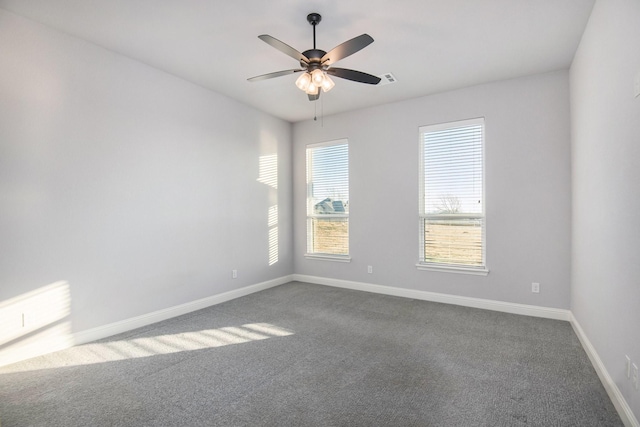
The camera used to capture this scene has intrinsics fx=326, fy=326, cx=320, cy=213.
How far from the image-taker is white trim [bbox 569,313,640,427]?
1.88 m

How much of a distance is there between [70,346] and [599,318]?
457 centimetres

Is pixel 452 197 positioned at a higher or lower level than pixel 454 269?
higher

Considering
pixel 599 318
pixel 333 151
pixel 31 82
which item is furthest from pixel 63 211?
pixel 599 318

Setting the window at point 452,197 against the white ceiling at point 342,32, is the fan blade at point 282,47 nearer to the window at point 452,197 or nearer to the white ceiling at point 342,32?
the white ceiling at point 342,32

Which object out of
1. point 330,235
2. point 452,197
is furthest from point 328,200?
point 452,197

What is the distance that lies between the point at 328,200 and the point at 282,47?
10.9ft

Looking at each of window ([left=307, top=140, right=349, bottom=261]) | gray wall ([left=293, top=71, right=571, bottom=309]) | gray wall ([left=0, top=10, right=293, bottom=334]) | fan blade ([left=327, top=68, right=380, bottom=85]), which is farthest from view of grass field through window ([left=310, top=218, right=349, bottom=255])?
fan blade ([left=327, top=68, right=380, bottom=85])

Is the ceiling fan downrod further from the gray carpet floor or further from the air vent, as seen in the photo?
the gray carpet floor

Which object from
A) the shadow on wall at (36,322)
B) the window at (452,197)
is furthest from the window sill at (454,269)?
the shadow on wall at (36,322)

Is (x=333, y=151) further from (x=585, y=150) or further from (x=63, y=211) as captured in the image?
(x=63, y=211)

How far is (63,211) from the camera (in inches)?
119

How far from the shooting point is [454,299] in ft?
14.5

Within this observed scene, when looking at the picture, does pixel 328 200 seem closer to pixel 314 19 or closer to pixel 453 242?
pixel 453 242

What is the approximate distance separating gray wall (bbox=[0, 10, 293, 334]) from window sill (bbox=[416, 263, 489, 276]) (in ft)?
8.63
